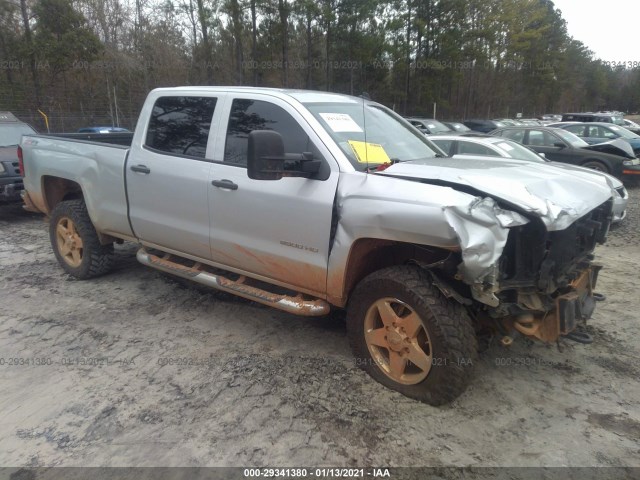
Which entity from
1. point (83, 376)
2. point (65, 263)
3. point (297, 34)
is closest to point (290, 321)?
point (83, 376)

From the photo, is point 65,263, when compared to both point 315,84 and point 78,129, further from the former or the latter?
point 315,84

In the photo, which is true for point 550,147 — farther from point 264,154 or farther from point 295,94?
point 264,154

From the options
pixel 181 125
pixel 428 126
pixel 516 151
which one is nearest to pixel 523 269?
pixel 181 125

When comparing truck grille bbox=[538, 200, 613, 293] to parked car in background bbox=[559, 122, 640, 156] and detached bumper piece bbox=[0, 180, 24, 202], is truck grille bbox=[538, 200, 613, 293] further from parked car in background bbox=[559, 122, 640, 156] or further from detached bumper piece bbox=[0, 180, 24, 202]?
parked car in background bbox=[559, 122, 640, 156]

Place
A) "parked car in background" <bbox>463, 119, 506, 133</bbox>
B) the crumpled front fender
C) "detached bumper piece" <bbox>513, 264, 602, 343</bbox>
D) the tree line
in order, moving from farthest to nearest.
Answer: "parked car in background" <bbox>463, 119, 506, 133</bbox> < the tree line < "detached bumper piece" <bbox>513, 264, 602, 343</bbox> < the crumpled front fender

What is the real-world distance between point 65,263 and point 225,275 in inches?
91.6

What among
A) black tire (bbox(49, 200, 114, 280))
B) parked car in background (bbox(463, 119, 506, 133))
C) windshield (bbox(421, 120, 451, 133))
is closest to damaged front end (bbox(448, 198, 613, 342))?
black tire (bbox(49, 200, 114, 280))

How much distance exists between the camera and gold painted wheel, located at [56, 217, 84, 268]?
17.9 feet

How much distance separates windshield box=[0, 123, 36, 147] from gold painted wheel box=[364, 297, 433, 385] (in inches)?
357

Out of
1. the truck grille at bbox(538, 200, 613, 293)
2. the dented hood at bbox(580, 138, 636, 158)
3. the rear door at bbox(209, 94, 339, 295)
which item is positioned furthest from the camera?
the dented hood at bbox(580, 138, 636, 158)

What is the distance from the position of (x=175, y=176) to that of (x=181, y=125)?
49 cm

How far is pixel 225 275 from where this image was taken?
4.47 metres

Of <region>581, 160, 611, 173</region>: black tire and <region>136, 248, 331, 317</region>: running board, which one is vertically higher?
<region>581, 160, 611, 173</region>: black tire

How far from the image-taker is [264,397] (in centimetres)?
327
